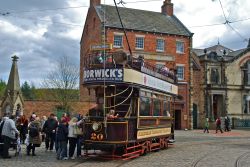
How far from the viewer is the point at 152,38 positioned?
143 ft

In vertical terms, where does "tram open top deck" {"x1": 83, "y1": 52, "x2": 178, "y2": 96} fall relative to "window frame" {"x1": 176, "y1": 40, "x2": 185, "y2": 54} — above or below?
below

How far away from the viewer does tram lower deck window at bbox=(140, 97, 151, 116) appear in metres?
16.1

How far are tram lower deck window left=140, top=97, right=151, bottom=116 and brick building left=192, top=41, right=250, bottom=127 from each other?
3648 cm

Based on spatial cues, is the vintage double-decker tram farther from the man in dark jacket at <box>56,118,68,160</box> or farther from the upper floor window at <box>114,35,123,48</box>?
the upper floor window at <box>114,35,123,48</box>

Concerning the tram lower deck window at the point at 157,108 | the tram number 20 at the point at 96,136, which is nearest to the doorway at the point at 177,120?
the tram lower deck window at the point at 157,108

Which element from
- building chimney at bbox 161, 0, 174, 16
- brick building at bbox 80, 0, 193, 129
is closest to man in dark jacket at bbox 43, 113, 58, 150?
brick building at bbox 80, 0, 193, 129

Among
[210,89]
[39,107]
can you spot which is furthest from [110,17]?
[210,89]

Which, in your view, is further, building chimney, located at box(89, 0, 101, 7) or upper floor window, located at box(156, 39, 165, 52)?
building chimney, located at box(89, 0, 101, 7)

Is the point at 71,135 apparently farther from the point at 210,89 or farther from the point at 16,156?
the point at 210,89

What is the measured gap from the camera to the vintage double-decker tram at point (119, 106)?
48.0 feet

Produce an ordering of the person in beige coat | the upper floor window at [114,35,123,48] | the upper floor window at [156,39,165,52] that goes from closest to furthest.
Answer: the person in beige coat, the upper floor window at [114,35,123,48], the upper floor window at [156,39,165,52]

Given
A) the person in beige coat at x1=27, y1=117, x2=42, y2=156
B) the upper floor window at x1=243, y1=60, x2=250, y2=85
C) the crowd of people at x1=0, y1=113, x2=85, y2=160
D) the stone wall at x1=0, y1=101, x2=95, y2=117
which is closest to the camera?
the crowd of people at x1=0, y1=113, x2=85, y2=160

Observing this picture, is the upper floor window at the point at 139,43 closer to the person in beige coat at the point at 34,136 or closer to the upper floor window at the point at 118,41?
the upper floor window at the point at 118,41

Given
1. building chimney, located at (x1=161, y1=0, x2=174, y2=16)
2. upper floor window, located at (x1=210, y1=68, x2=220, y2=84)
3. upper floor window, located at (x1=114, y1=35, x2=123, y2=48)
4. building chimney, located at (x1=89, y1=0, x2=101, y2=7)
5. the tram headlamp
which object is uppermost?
building chimney, located at (x1=161, y1=0, x2=174, y2=16)
